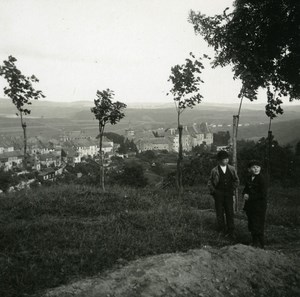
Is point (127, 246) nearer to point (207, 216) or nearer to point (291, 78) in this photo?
point (207, 216)

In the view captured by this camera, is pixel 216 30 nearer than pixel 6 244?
No

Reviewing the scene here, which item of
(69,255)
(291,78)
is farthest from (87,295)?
(291,78)

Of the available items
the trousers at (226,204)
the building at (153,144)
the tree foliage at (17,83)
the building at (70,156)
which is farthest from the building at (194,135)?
the trousers at (226,204)

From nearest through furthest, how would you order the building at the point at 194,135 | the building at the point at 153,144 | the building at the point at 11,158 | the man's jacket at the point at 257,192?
the man's jacket at the point at 257,192
the building at the point at 11,158
the building at the point at 153,144
the building at the point at 194,135

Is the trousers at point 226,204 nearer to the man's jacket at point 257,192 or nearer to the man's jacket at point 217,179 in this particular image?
the man's jacket at point 217,179

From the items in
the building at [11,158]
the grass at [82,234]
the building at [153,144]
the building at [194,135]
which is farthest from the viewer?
the building at [194,135]

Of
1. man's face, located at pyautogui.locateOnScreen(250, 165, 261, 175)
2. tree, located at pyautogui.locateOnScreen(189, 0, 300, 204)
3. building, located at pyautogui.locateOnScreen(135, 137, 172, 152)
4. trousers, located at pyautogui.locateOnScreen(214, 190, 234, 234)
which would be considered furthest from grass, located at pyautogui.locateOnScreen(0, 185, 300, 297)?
building, located at pyautogui.locateOnScreen(135, 137, 172, 152)

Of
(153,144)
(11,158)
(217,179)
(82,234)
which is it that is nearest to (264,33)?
(217,179)
